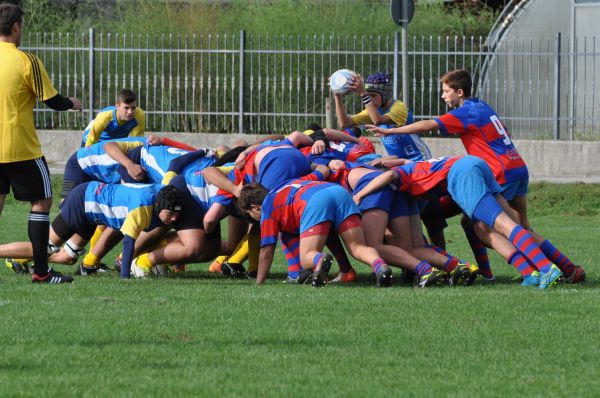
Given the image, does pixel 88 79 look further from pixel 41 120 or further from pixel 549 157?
pixel 549 157

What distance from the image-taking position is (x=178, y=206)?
1134 centimetres

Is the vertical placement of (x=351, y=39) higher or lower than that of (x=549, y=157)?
higher

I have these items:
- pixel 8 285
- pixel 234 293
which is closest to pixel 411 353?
pixel 234 293

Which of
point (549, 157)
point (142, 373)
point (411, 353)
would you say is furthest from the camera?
point (549, 157)

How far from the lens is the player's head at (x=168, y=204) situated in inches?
441

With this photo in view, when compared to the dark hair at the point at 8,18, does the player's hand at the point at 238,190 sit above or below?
below

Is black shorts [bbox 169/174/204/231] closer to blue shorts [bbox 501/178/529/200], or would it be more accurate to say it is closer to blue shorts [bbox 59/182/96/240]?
blue shorts [bbox 59/182/96/240]

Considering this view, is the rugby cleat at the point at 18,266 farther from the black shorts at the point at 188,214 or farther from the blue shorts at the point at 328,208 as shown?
the blue shorts at the point at 328,208

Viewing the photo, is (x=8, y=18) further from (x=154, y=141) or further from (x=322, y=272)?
(x=322, y=272)

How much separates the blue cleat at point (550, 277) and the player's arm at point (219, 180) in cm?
267

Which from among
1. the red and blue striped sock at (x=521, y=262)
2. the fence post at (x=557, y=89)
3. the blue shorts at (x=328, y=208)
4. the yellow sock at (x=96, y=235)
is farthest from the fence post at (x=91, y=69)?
the red and blue striped sock at (x=521, y=262)

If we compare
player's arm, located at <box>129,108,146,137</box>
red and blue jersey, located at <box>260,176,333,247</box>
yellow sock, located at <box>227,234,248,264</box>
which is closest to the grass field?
red and blue jersey, located at <box>260,176,333,247</box>

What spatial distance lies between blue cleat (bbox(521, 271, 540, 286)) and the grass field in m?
0.23

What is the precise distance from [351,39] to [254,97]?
2188 millimetres
